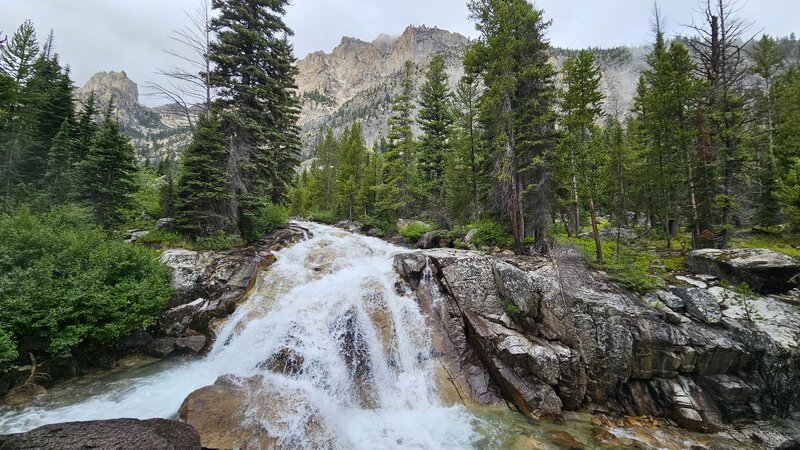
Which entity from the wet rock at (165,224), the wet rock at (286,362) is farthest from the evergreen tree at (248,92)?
the wet rock at (286,362)

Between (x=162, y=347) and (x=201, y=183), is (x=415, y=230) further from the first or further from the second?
(x=162, y=347)

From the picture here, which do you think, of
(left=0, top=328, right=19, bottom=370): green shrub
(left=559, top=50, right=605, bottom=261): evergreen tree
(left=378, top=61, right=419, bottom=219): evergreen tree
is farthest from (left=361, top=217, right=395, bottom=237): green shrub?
(left=0, top=328, right=19, bottom=370): green shrub

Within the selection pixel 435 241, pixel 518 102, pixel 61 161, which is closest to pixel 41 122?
pixel 61 161

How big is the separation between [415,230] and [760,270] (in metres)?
17.8

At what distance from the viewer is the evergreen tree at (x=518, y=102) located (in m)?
17.9

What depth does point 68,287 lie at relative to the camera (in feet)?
32.4

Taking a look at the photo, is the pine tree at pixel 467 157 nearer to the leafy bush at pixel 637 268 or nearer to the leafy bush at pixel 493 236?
the leafy bush at pixel 493 236

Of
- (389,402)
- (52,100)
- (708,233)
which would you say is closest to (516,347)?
(389,402)

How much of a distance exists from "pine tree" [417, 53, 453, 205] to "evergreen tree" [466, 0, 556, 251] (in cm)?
1012

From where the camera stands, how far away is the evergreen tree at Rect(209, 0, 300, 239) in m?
18.2

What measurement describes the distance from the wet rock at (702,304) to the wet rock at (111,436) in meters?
16.3

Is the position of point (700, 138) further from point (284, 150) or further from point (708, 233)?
point (284, 150)

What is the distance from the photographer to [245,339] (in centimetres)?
1167

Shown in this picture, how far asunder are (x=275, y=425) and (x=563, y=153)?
57.1 ft
